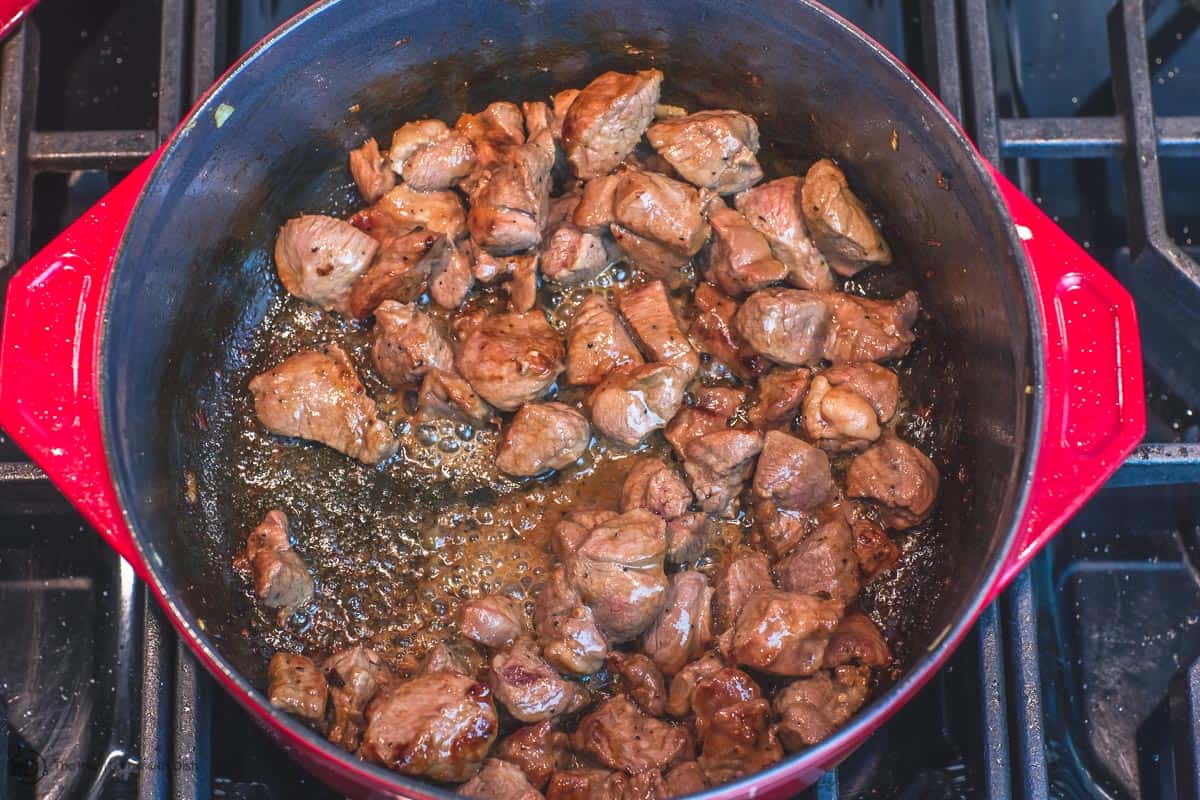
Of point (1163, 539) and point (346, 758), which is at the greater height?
point (346, 758)

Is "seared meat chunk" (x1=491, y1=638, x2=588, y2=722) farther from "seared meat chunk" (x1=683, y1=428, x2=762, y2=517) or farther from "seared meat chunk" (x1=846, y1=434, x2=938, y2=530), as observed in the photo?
"seared meat chunk" (x1=846, y1=434, x2=938, y2=530)

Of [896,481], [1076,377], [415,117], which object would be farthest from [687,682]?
[415,117]

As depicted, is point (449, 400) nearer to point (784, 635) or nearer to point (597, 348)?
point (597, 348)

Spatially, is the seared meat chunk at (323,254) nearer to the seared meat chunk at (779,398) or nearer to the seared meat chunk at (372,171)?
the seared meat chunk at (372,171)

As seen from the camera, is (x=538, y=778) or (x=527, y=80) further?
(x=527, y=80)

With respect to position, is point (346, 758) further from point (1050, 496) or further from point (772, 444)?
point (1050, 496)

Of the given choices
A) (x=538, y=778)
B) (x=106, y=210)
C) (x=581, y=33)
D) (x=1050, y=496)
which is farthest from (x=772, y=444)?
(x=106, y=210)
